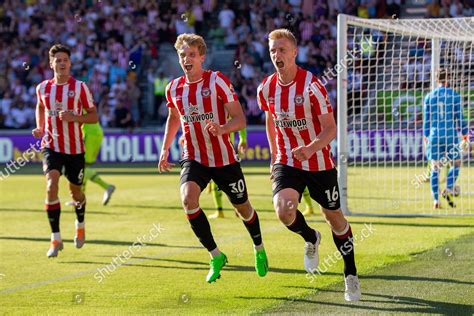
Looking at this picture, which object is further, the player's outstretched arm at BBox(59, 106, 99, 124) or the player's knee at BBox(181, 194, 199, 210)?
the player's outstretched arm at BBox(59, 106, 99, 124)

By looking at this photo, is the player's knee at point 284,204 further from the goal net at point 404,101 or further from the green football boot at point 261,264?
the goal net at point 404,101

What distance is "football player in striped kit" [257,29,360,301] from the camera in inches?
285

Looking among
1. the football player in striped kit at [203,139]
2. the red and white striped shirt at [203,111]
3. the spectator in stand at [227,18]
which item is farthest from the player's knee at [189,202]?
the spectator in stand at [227,18]

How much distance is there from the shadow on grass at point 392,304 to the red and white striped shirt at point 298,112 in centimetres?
105

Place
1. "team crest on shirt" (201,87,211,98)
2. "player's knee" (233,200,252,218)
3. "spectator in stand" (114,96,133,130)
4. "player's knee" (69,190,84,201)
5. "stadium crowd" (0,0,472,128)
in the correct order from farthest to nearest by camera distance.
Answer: "stadium crowd" (0,0,472,128)
"spectator in stand" (114,96,133,130)
"player's knee" (69,190,84,201)
"player's knee" (233,200,252,218)
"team crest on shirt" (201,87,211,98)

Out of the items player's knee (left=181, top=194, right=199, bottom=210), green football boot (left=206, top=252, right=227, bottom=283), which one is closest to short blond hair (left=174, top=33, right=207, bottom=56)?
player's knee (left=181, top=194, right=199, bottom=210)

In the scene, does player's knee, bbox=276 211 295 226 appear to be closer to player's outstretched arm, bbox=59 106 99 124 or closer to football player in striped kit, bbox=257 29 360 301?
football player in striped kit, bbox=257 29 360 301

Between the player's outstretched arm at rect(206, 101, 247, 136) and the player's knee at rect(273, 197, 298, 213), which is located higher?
the player's outstretched arm at rect(206, 101, 247, 136)

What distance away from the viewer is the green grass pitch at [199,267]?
283 inches

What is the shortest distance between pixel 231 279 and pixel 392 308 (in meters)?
1.92

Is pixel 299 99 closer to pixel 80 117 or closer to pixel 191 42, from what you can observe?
pixel 191 42

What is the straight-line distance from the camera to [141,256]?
32.5 ft

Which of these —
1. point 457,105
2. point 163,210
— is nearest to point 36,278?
point 163,210

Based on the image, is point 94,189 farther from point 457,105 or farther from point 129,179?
point 457,105
